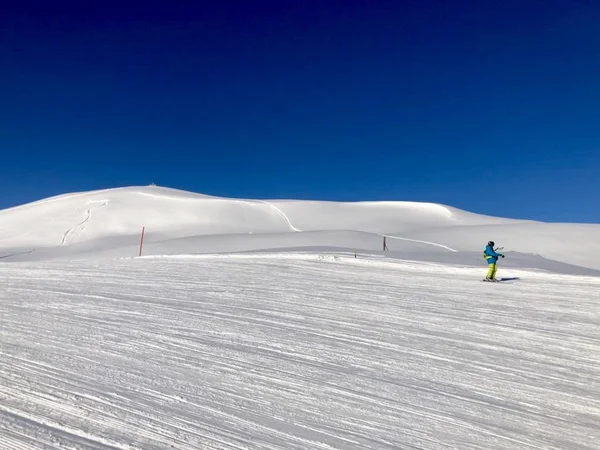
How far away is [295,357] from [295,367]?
434 mm

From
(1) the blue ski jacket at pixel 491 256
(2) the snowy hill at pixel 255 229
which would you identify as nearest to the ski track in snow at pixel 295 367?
(1) the blue ski jacket at pixel 491 256

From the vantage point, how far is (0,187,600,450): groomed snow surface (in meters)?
4.88

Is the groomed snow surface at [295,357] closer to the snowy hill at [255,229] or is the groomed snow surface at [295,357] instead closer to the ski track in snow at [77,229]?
the snowy hill at [255,229]

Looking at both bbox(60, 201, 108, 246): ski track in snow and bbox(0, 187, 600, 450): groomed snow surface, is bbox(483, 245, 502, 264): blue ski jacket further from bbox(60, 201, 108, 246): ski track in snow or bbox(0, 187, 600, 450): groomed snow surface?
bbox(60, 201, 108, 246): ski track in snow

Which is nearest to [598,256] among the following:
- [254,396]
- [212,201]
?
[254,396]

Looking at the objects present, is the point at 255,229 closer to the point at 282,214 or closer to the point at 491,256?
the point at 282,214

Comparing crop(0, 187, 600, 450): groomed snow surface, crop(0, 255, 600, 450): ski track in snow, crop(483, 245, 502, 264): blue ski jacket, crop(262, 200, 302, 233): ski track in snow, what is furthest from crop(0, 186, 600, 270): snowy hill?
crop(0, 255, 600, 450): ski track in snow

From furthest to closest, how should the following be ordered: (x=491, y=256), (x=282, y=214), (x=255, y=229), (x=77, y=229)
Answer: (x=282, y=214) → (x=255, y=229) → (x=77, y=229) → (x=491, y=256)

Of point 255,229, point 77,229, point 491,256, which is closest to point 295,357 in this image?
point 491,256

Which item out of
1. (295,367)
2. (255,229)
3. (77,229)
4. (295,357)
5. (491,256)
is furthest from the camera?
(255,229)

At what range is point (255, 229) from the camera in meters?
42.1

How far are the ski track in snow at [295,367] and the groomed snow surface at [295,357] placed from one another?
0.03 metres

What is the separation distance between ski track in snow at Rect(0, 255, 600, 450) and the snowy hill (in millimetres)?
10413

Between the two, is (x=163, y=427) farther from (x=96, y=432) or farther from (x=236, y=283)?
(x=236, y=283)
